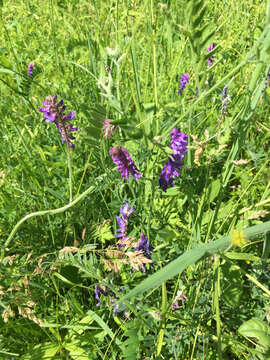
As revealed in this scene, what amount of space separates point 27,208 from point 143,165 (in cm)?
61

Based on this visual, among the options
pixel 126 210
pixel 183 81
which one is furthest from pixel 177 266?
pixel 183 81

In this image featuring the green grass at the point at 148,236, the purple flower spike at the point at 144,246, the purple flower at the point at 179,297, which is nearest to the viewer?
the green grass at the point at 148,236

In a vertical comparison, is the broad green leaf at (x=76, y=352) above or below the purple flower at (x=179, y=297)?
below

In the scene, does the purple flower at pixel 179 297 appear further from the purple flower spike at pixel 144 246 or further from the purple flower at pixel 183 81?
the purple flower at pixel 183 81

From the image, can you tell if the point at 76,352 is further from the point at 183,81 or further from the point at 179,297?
the point at 183,81

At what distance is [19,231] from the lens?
1299 mm

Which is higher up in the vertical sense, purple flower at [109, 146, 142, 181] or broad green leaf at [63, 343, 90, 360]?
purple flower at [109, 146, 142, 181]

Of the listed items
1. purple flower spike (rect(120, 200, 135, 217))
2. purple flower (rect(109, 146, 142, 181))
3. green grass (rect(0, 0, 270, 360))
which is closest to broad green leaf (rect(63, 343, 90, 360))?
green grass (rect(0, 0, 270, 360))

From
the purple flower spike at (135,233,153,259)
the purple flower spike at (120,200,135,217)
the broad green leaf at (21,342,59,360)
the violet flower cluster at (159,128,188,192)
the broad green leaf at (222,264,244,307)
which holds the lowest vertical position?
→ the broad green leaf at (21,342,59,360)

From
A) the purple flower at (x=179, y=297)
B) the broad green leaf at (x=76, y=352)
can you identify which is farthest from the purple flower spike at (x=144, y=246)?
the broad green leaf at (x=76, y=352)

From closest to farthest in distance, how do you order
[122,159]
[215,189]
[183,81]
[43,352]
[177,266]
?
1. [177,266]
2. [122,159]
3. [215,189]
4. [43,352]
5. [183,81]

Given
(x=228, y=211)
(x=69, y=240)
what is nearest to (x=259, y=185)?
(x=228, y=211)

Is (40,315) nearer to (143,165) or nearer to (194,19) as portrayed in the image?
(143,165)

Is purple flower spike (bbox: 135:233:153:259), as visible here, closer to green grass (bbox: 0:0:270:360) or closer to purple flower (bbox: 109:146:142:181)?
green grass (bbox: 0:0:270:360)
